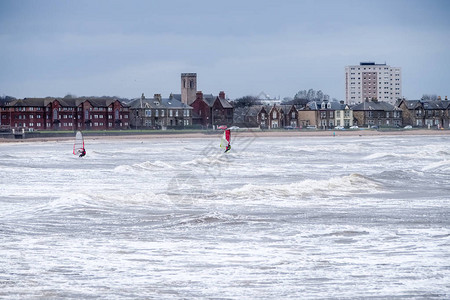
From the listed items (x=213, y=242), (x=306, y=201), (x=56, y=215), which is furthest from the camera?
(x=306, y=201)

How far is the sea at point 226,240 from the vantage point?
11.5 metres

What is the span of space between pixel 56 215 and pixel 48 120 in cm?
10099

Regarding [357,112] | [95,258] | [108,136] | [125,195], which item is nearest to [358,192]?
[125,195]

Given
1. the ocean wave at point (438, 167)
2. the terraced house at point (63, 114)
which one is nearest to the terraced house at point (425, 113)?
the terraced house at point (63, 114)

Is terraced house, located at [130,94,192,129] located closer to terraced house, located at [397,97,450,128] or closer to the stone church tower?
the stone church tower

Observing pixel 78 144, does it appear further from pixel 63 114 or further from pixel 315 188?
pixel 315 188

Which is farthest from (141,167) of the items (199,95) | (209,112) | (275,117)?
(275,117)

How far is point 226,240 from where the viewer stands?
50.0ft

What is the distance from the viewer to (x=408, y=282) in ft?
38.0

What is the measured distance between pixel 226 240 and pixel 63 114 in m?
106

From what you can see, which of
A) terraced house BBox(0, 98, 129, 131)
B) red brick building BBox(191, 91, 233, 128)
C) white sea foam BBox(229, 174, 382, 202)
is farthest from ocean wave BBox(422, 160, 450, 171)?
red brick building BBox(191, 91, 233, 128)

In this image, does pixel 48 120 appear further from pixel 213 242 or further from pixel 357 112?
pixel 213 242

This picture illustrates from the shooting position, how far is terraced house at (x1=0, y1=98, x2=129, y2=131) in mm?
115625

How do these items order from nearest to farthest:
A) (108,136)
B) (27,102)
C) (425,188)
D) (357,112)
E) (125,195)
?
1. (125,195)
2. (425,188)
3. (108,136)
4. (27,102)
5. (357,112)
